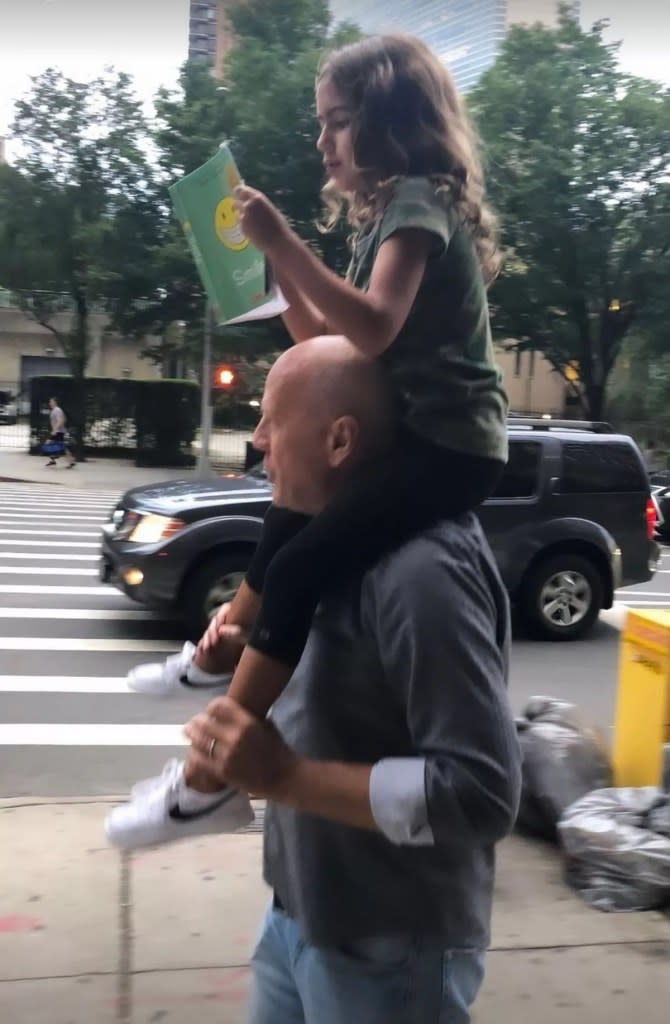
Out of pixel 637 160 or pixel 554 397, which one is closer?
pixel 637 160

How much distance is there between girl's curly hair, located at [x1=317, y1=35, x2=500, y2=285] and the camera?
1.67 meters

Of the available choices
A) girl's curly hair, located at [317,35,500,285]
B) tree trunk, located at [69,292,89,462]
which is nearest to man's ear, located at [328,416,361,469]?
girl's curly hair, located at [317,35,500,285]

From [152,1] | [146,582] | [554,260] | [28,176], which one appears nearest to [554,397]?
[554,260]

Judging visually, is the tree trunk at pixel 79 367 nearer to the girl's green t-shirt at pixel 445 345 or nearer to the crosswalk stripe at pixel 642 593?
the crosswalk stripe at pixel 642 593

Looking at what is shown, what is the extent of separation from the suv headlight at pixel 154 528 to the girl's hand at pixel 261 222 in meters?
6.25

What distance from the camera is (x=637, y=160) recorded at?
75.3ft

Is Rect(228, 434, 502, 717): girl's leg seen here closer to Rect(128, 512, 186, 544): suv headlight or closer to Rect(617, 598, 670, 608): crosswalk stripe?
Result: Rect(128, 512, 186, 544): suv headlight

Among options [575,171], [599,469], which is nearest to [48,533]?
[599,469]

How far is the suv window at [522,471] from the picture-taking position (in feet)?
28.6

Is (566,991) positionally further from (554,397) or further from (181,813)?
(554,397)

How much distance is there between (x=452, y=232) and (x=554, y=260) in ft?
76.2

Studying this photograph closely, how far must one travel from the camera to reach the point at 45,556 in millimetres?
12297

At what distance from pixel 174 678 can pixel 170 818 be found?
418mm

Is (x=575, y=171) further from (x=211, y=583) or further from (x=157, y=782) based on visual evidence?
(x=157, y=782)
